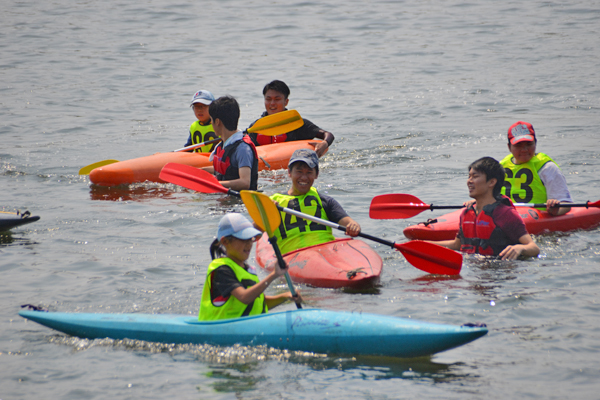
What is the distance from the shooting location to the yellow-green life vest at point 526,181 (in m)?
6.24

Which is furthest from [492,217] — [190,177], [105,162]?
[105,162]

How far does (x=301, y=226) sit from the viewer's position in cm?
542

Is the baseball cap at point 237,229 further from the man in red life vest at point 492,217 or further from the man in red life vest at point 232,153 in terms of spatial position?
the man in red life vest at point 232,153

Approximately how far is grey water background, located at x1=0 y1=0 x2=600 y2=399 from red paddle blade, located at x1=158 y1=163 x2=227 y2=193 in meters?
0.65

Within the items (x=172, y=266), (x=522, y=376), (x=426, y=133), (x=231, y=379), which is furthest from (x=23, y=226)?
(x=426, y=133)

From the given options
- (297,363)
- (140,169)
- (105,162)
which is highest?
(105,162)

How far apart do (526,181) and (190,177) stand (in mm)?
3127

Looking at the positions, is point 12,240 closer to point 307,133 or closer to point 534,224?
point 307,133

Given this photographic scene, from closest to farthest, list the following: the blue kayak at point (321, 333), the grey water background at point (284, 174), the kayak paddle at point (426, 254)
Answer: the blue kayak at point (321, 333)
the grey water background at point (284, 174)
the kayak paddle at point (426, 254)

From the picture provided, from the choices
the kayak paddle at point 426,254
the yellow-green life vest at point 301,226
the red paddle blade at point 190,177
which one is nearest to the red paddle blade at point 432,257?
the kayak paddle at point 426,254

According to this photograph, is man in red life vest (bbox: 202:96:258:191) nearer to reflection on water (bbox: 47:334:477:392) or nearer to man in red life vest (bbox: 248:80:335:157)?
man in red life vest (bbox: 248:80:335:157)

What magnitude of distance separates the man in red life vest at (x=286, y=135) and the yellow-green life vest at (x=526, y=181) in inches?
114

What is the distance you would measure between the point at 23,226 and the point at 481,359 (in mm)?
5039

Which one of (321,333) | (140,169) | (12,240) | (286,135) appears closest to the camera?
(321,333)
